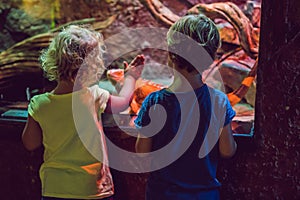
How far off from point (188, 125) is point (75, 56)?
0.43 metres

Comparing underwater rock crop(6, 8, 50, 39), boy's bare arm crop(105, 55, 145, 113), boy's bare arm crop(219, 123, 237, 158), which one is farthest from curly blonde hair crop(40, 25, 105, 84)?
underwater rock crop(6, 8, 50, 39)

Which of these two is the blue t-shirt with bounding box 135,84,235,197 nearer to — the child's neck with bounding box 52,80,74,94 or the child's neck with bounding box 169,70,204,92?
the child's neck with bounding box 169,70,204,92

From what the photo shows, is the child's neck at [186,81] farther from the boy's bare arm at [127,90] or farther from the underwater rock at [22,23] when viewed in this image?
the underwater rock at [22,23]

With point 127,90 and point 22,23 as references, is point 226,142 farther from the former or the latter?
point 22,23

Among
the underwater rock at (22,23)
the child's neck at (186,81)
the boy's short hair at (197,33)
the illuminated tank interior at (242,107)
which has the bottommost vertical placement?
the underwater rock at (22,23)

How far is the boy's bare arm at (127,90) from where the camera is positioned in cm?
170

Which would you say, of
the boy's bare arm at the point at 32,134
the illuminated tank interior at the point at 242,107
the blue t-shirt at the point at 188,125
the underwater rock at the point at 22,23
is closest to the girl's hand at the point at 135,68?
the illuminated tank interior at the point at 242,107

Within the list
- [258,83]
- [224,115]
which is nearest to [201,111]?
[224,115]

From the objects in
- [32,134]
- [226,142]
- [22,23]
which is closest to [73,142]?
[32,134]

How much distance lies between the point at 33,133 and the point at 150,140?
0.44 metres

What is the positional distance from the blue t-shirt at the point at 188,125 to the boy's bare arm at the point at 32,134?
15.2 inches

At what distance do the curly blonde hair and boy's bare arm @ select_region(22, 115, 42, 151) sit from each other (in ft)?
0.65

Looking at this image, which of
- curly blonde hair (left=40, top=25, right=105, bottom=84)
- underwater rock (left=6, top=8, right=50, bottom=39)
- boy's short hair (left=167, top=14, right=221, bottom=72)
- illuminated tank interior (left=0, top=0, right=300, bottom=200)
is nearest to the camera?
boy's short hair (left=167, top=14, right=221, bottom=72)

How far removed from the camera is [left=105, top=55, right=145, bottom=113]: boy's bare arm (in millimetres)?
1695
